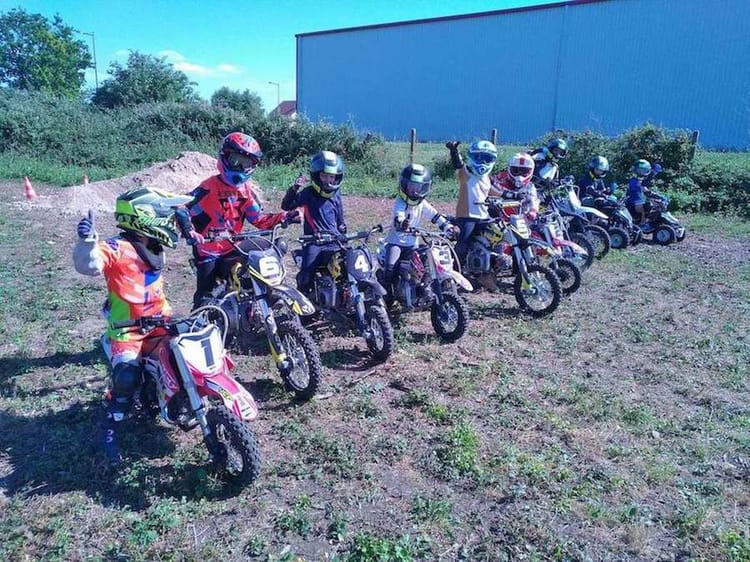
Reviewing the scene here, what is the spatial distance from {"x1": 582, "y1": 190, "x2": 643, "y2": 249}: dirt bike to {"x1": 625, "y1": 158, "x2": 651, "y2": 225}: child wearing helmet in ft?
1.76

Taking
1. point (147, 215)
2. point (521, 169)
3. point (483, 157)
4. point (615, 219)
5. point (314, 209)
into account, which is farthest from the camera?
point (615, 219)

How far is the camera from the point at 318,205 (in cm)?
623

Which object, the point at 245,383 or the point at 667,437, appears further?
the point at 245,383

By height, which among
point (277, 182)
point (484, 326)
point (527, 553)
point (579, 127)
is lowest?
point (527, 553)

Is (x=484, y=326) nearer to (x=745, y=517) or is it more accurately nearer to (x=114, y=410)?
(x=745, y=517)

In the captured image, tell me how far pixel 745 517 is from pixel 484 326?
11.7 feet

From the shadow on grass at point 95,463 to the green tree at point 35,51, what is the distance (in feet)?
205

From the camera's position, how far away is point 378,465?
13.4ft

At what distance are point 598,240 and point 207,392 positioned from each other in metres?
8.53

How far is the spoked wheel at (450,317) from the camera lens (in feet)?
20.2

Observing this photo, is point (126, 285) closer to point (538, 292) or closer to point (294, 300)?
point (294, 300)

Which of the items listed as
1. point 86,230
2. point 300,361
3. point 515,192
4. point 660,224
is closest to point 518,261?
point 515,192

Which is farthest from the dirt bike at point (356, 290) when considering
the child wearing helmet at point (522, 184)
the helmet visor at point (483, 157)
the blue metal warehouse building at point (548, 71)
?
the blue metal warehouse building at point (548, 71)

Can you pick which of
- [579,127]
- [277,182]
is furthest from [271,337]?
[579,127]
